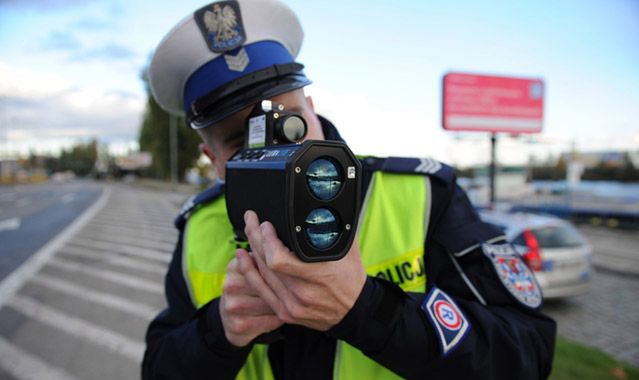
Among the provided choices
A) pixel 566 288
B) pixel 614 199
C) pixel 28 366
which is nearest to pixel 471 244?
pixel 28 366

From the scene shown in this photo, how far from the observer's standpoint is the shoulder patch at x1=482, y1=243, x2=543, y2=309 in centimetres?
107

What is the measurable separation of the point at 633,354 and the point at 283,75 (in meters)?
5.50

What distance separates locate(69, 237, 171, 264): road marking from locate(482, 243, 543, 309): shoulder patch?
8.35m

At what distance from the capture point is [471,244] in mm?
1096

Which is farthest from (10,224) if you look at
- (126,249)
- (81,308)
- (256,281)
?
(256,281)

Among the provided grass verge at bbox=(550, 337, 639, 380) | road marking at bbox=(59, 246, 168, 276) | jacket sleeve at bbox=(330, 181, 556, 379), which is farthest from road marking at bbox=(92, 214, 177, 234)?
jacket sleeve at bbox=(330, 181, 556, 379)

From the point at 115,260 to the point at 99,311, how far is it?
338cm

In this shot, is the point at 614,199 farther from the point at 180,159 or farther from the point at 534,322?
the point at 180,159

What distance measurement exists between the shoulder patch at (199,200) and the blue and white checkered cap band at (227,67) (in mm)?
284

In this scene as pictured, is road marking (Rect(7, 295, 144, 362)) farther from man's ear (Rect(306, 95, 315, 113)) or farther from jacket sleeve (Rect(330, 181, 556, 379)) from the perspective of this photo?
jacket sleeve (Rect(330, 181, 556, 379))

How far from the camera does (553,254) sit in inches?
234

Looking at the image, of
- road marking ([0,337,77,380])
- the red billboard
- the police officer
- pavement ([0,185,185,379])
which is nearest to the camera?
the police officer

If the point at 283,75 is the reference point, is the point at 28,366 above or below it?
below

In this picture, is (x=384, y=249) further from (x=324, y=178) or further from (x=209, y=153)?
(x=209, y=153)
